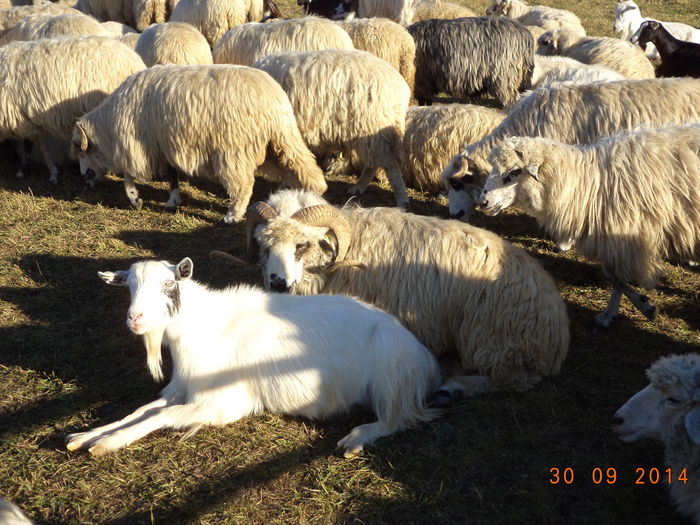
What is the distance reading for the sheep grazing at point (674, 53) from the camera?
38.7 feet

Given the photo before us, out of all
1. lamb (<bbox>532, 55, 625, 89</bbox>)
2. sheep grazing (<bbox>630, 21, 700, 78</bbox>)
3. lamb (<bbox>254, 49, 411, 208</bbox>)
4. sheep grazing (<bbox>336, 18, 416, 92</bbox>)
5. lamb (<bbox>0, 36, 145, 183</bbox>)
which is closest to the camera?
lamb (<bbox>254, 49, 411, 208</bbox>)

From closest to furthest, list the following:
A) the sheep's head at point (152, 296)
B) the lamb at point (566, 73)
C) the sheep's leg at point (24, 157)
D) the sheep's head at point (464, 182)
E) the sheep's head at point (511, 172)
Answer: the sheep's head at point (152, 296)
the sheep's head at point (511, 172)
the sheep's head at point (464, 182)
the sheep's leg at point (24, 157)
the lamb at point (566, 73)

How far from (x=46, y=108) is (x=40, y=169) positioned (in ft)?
3.76

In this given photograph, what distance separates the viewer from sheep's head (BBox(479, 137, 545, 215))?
16.8ft

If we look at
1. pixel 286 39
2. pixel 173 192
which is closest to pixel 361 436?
pixel 173 192

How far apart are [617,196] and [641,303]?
2.78 ft

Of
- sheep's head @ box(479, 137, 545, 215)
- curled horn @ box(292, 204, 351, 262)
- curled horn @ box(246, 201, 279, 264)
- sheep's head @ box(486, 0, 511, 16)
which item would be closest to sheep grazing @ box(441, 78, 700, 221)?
sheep's head @ box(479, 137, 545, 215)

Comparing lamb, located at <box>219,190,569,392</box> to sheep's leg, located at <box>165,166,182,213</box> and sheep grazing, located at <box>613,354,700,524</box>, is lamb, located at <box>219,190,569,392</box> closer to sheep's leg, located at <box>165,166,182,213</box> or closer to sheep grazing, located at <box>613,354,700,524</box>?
sheep grazing, located at <box>613,354,700,524</box>

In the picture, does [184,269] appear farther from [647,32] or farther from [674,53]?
[647,32]

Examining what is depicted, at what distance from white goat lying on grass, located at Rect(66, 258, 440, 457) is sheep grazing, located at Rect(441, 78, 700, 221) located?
2.92 metres

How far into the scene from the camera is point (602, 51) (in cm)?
1104

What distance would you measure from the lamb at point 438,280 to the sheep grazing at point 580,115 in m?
1.78

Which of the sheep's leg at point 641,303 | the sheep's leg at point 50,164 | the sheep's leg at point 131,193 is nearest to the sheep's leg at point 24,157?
the sheep's leg at point 50,164

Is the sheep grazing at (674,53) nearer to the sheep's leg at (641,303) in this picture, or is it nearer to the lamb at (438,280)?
the sheep's leg at (641,303)
